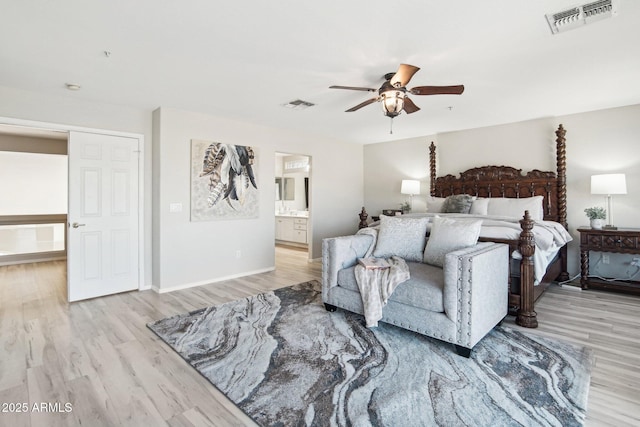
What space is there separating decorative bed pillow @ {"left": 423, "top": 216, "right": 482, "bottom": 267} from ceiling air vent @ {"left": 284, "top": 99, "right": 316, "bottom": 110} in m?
2.18

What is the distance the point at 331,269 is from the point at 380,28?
7.21ft

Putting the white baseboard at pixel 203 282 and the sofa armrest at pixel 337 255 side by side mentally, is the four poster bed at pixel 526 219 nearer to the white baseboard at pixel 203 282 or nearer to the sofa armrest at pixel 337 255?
the sofa armrest at pixel 337 255

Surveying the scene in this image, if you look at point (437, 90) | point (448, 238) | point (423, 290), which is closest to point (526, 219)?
point (448, 238)

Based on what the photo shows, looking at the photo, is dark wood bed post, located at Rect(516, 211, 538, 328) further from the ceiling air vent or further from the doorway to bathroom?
the doorway to bathroom

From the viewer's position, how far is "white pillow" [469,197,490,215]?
471 centimetres

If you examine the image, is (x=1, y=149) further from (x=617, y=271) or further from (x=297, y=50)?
(x=617, y=271)

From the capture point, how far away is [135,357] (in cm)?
252

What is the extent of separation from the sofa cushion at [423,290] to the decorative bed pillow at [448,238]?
0.15m

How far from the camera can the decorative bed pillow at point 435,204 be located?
530cm

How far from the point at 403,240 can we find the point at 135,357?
8.69 feet

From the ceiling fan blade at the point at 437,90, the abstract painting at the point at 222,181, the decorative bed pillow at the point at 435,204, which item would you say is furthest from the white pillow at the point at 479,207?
the abstract painting at the point at 222,181

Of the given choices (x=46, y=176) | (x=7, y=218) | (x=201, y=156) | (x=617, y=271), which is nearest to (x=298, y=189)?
(x=201, y=156)

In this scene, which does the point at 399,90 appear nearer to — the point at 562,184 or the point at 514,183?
the point at 514,183

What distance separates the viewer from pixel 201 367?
92.7 inches
